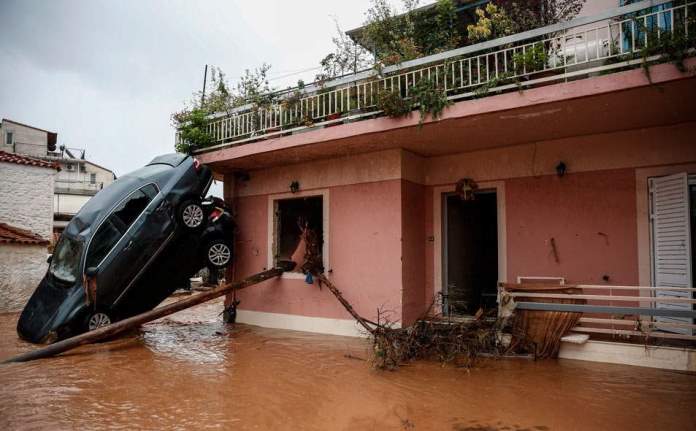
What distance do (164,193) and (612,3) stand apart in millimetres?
10201

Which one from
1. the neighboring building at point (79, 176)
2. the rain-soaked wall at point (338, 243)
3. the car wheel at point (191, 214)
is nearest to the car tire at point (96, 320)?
the car wheel at point (191, 214)

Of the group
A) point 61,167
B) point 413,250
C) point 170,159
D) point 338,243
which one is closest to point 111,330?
point 170,159

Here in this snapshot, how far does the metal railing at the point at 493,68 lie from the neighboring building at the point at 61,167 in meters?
17.4

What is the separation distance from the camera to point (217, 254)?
9.41m

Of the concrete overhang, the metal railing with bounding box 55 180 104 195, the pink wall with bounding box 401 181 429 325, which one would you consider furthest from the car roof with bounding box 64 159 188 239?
the metal railing with bounding box 55 180 104 195

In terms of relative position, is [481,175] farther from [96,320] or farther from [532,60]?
[96,320]

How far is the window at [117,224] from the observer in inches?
299

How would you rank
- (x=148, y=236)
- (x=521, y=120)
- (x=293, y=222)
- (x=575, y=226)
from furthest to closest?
(x=293, y=222), (x=148, y=236), (x=575, y=226), (x=521, y=120)

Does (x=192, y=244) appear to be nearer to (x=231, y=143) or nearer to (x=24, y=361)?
(x=231, y=143)

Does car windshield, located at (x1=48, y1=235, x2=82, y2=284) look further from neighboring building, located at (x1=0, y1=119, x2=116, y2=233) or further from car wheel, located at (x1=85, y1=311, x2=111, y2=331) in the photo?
neighboring building, located at (x1=0, y1=119, x2=116, y2=233)

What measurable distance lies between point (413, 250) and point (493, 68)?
354 centimetres

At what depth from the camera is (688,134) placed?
6.24 m

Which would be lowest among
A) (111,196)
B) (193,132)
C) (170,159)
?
(111,196)

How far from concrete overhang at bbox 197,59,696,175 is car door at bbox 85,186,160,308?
8.22ft
